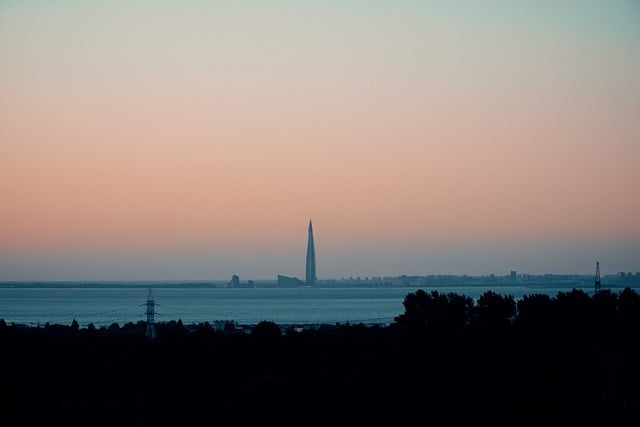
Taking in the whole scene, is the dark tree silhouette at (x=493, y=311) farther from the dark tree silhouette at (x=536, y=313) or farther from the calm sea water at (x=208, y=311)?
the calm sea water at (x=208, y=311)

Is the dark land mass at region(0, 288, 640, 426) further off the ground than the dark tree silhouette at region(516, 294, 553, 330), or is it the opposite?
the dark tree silhouette at region(516, 294, 553, 330)

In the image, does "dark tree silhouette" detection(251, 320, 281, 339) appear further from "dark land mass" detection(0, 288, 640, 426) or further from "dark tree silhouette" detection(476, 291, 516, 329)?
"dark tree silhouette" detection(476, 291, 516, 329)

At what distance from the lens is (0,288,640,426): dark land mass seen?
19547 millimetres

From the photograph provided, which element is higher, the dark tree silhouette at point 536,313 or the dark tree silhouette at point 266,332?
the dark tree silhouette at point 536,313

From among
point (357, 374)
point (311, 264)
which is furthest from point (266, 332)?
point (311, 264)

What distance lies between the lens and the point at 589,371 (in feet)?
80.1

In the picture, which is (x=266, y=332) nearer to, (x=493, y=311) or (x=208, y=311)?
(x=493, y=311)

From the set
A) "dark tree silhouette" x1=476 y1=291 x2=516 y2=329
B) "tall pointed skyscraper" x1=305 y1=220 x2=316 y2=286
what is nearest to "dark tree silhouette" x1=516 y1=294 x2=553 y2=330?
"dark tree silhouette" x1=476 y1=291 x2=516 y2=329

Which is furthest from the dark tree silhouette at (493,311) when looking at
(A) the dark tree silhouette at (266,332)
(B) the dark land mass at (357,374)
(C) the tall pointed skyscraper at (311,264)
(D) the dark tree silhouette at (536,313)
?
(C) the tall pointed skyscraper at (311,264)

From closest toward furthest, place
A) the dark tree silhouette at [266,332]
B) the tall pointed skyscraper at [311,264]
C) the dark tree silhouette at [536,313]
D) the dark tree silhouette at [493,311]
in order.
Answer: the dark tree silhouette at [266,332], the dark tree silhouette at [536,313], the dark tree silhouette at [493,311], the tall pointed skyscraper at [311,264]

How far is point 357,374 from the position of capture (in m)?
23.4

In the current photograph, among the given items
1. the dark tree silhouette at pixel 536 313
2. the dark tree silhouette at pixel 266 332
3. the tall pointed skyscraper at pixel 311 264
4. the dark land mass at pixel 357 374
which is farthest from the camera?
the tall pointed skyscraper at pixel 311 264

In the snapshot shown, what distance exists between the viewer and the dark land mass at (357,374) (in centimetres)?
1955

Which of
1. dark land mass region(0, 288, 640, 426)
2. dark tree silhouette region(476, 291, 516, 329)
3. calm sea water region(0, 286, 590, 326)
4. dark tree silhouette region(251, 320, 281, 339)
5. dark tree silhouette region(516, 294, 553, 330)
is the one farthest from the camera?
calm sea water region(0, 286, 590, 326)
